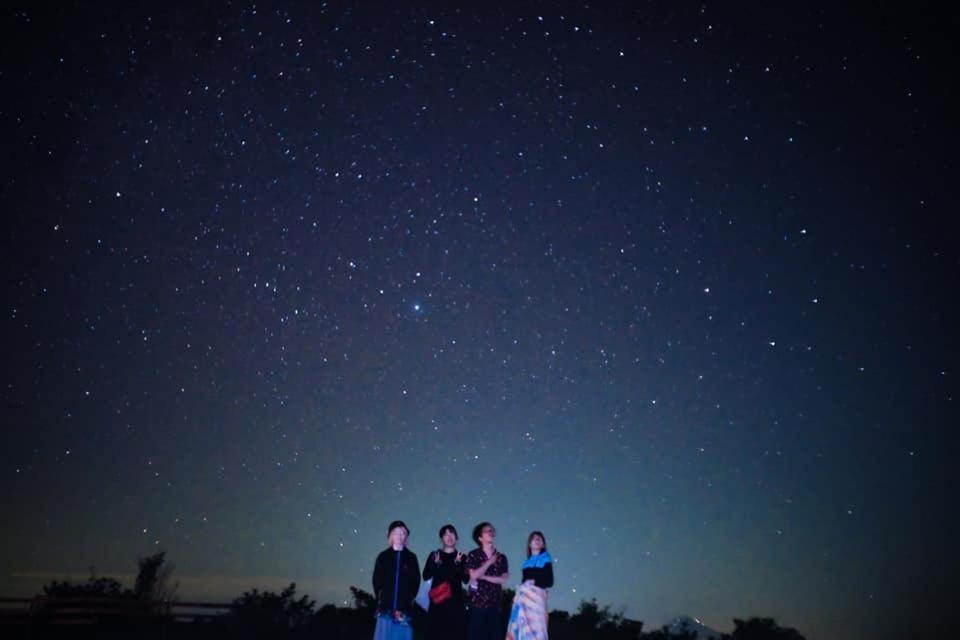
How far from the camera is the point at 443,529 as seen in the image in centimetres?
743

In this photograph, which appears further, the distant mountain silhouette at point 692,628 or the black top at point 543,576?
the distant mountain silhouette at point 692,628

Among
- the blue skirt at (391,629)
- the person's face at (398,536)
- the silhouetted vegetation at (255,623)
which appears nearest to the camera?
the blue skirt at (391,629)

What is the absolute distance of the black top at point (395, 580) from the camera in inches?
277

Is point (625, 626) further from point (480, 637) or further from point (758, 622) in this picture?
point (480, 637)

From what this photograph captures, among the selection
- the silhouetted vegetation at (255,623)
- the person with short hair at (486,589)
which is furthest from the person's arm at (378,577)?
the silhouetted vegetation at (255,623)

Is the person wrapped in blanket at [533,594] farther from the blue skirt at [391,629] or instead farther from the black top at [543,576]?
the blue skirt at [391,629]

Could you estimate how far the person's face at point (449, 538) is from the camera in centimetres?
736

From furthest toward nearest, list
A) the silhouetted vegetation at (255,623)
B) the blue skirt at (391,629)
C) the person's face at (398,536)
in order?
1. the silhouetted vegetation at (255,623)
2. the person's face at (398,536)
3. the blue skirt at (391,629)

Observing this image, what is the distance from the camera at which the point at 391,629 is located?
6996mm

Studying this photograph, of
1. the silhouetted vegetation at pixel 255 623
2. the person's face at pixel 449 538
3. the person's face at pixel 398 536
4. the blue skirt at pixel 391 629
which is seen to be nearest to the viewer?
the blue skirt at pixel 391 629

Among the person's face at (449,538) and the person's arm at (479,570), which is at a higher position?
the person's face at (449,538)

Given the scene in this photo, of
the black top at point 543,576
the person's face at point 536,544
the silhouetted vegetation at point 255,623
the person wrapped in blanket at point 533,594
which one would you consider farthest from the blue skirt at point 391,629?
the silhouetted vegetation at point 255,623

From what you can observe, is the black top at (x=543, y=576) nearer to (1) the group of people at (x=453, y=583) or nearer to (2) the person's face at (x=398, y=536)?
(1) the group of people at (x=453, y=583)

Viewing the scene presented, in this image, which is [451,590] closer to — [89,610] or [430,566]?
[430,566]
